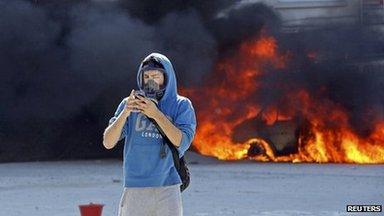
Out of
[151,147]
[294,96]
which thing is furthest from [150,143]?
[294,96]

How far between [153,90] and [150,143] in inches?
10.9

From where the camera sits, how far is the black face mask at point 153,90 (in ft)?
13.0

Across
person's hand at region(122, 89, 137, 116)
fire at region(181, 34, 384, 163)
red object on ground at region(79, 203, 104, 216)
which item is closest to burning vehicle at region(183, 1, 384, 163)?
fire at region(181, 34, 384, 163)

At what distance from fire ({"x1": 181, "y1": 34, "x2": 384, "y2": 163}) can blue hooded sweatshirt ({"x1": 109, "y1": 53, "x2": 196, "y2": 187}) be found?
38.3 ft

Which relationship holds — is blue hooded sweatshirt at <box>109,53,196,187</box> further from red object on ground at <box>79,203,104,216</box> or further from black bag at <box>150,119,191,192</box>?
red object on ground at <box>79,203,104,216</box>

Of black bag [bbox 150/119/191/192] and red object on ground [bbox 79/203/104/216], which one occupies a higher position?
black bag [bbox 150/119/191/192]

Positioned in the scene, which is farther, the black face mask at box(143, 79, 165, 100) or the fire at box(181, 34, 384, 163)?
the fire at box(181, 34, 384, 163)

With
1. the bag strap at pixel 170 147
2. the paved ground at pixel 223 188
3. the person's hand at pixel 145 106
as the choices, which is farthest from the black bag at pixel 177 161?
the paved ground at pixel 223 188

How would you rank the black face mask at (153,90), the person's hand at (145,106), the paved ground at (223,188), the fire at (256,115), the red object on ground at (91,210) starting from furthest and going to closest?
the fire at (256,115) < the paved ground at (223,188) < the red object on ground at (91,210) < the black face mask at (153,90) < the person's hand at (145,106)

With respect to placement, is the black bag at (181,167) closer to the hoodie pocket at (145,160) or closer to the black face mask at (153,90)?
the hoodie pocket at (145,160)

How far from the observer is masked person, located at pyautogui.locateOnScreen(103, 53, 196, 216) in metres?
4.03

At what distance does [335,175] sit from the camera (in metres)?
12.5

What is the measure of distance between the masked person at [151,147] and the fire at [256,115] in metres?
11.7

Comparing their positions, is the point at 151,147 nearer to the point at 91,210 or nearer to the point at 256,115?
the point at 91,210
